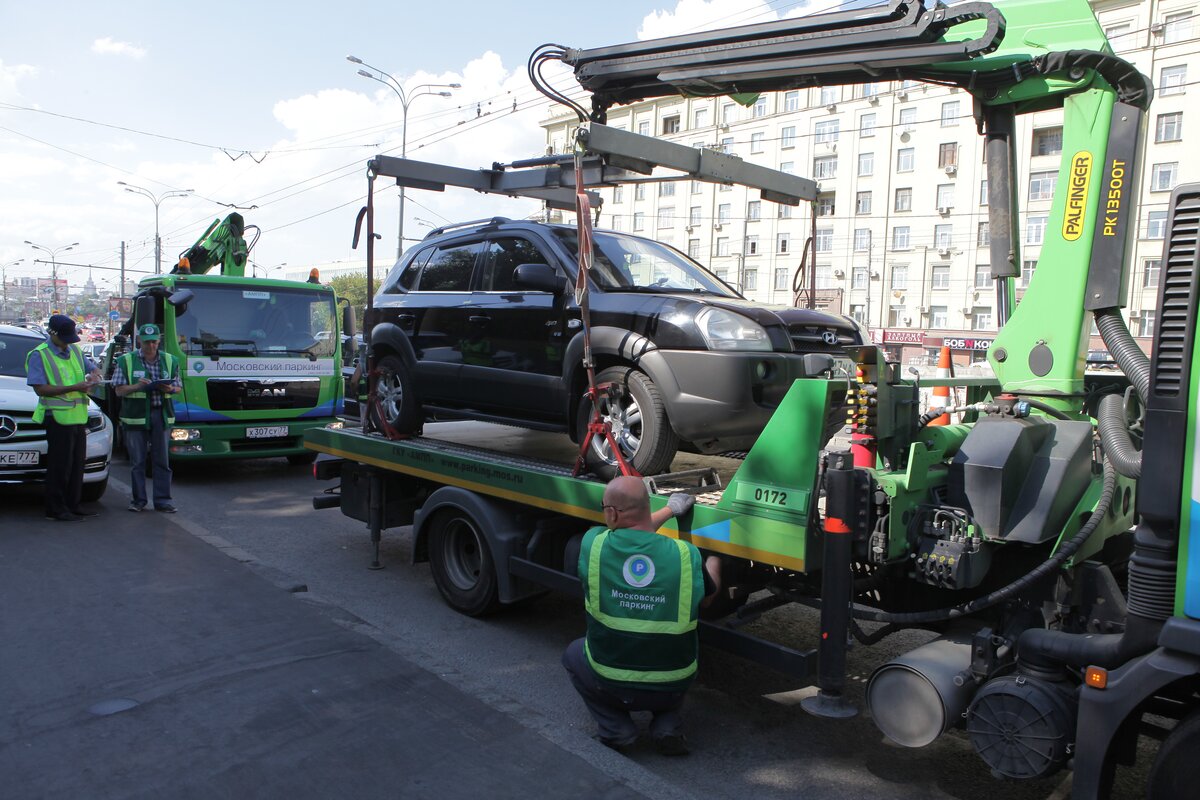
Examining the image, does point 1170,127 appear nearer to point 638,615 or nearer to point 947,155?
point 947,155

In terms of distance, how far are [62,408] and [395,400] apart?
11.1 ft

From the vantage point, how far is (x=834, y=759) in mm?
3951

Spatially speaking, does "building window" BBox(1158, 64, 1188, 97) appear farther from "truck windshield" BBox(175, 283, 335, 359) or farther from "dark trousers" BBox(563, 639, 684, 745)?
"dark trousers" BBox(563, 639, 684, 745)

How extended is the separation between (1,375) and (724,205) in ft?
152

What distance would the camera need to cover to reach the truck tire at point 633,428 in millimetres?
4824

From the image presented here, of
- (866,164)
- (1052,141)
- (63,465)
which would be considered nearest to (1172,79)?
(866,164)

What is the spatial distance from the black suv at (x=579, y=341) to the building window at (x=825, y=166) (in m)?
44.7

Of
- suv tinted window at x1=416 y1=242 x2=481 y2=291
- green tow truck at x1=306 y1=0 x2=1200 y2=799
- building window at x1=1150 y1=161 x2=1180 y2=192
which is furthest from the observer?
building window at x1=1150 y1=161 x2=1180 y2=192

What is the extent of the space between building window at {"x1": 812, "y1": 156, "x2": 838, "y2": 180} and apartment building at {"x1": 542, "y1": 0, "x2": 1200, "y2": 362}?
57 mm

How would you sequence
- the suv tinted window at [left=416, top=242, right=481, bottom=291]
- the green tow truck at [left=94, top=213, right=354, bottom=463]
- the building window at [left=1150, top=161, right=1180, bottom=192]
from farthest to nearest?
the building window at [left=1150, top=161, right=1180, bottom=192] → the green tow truck at [left=94, top=213, right=354, bottom=463] → the suv tinted window at [left=416, top=242, right=481, bottom=291]

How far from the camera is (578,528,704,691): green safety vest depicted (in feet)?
12.1

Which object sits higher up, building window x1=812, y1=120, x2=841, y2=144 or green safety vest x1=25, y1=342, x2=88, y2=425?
building window x1=812, y1=120, x2=841, y2=144

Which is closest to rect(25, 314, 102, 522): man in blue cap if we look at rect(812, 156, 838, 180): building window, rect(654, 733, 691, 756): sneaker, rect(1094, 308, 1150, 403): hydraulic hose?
rect(654, 733, 691, 756): sneaker

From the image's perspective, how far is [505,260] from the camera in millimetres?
6141
